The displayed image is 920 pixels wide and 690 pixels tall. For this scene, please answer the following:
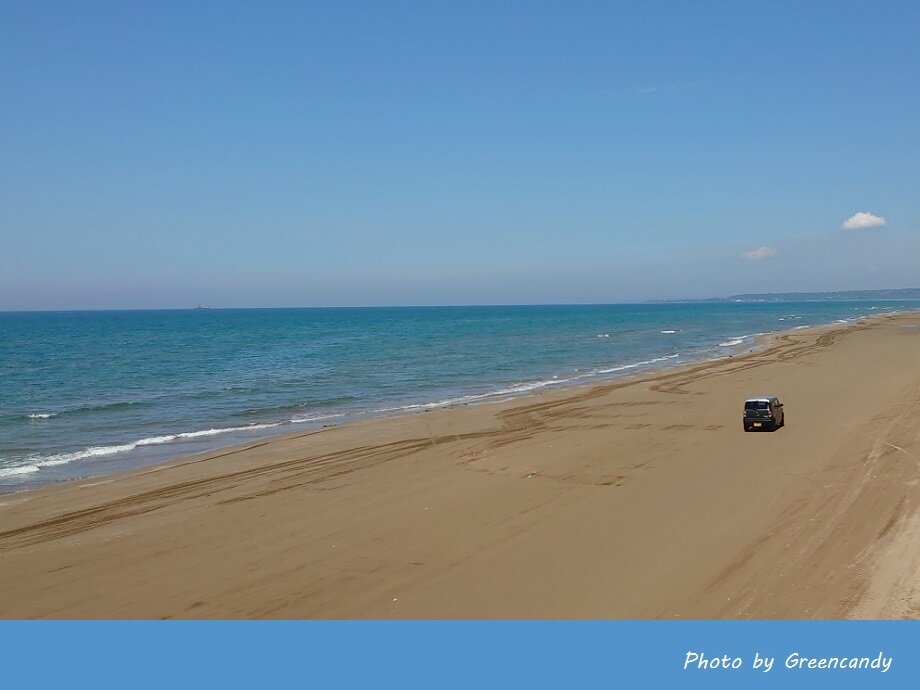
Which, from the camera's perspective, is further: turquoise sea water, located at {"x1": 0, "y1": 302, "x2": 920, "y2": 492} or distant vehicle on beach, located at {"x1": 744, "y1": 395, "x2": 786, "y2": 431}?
turquoise sea water, located at {"x1": 0, "y1": 302, "x2": 920, "y2": 492}

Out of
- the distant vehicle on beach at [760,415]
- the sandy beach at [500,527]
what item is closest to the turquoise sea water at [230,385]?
the sandy beach at [500,527]

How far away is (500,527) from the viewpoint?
16.0 m

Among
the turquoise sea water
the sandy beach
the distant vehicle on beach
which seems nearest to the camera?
the sandy beach

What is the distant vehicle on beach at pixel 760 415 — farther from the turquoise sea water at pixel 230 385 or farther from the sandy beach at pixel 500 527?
the turquoise sea water at pixel 230 385

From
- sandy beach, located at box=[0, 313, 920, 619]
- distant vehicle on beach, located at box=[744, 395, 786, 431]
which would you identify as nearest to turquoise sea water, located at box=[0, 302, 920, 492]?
sandy beach, located at box=[0, 313, 920, 619]

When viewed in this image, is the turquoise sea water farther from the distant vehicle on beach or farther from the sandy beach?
the distant vehicle on beach

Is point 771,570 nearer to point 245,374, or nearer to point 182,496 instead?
point 182,496

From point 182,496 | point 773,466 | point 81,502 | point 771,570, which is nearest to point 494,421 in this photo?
point 773,466

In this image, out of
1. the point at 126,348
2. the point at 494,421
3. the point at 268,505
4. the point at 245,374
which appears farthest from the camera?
the point at 126,348

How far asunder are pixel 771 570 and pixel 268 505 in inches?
463

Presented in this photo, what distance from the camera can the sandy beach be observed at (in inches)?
477

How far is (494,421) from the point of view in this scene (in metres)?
30.6

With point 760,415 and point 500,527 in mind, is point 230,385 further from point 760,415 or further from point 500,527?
point 500,527

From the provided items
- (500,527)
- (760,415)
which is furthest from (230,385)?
(500,527)
